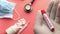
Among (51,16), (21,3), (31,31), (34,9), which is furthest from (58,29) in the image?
(21,3)

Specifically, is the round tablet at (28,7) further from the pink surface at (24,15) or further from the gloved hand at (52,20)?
the gloved hand at (52,20)

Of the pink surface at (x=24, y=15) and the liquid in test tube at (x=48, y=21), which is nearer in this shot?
the liquid in test tube at (x=48, y=21)

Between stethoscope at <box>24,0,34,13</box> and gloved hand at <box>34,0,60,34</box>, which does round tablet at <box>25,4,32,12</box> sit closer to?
stethoscope at <box>24,0,34,13</box>

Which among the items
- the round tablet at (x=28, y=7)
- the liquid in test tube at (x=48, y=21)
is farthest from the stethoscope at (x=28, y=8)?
the liquid in test tube at (x=48, y=21)

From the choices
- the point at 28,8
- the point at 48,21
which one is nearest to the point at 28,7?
the point at 28,8

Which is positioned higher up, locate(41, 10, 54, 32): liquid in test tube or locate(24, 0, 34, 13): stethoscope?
locate(24, 0, 34, 13): stethoscope

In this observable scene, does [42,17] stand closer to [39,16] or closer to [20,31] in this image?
[39,16]

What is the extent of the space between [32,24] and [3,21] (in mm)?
201

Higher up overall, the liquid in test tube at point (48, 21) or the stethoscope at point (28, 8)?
the stethoscope at point (28, 8)

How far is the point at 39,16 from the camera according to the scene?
34.1 inches

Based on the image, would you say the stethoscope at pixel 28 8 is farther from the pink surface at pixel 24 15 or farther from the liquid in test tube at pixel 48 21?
the liquid in test tube at pixel 48 21

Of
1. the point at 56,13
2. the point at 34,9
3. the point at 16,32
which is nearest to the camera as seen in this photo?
the point at 56,13

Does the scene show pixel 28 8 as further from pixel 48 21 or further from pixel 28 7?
pixel 48 21

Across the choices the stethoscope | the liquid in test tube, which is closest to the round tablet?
the stethoscope
